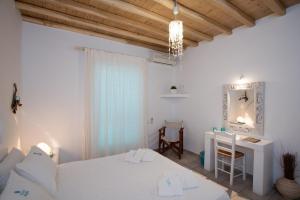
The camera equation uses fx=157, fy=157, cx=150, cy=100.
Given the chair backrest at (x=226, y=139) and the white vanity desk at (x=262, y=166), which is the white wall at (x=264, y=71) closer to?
the white vanity desk at (x=262, y=166)

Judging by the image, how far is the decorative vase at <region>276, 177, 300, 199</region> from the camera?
6.96 ft

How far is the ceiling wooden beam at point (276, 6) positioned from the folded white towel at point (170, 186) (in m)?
2.55

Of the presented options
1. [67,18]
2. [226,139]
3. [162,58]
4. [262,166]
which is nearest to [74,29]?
[67,18]

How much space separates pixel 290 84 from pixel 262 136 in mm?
936

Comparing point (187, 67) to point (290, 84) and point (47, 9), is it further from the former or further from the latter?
point (47, 9)

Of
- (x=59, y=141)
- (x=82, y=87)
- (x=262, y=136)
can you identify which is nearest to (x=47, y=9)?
(x=82, y=87)

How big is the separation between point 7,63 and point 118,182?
6.26ft

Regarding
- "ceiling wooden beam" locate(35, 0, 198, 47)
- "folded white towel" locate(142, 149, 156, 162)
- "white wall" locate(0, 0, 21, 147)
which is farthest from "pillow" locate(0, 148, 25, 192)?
"ceiling wooden beam" locate(35, 0, 198, 47)

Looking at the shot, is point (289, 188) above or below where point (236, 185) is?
above

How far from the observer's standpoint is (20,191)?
43.8 inches

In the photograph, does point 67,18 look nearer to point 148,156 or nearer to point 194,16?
point 194,16

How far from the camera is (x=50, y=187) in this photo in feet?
4.68

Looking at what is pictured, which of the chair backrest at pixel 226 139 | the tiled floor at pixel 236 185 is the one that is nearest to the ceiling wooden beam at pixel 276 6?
the chair backrest at pixel 226 139

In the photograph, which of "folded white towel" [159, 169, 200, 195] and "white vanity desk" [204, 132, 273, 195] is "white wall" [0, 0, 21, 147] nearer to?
"folded white towel" [159, 169, 200, 195]
